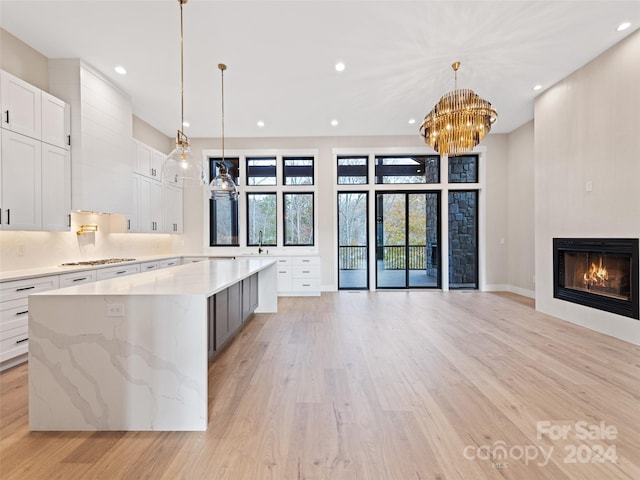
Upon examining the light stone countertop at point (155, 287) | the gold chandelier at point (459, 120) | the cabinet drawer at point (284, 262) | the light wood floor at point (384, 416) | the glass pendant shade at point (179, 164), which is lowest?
the light wood floor at point (384, 416)

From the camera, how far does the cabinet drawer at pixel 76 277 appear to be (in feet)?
9.95

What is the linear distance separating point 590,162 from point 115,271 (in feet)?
21.5

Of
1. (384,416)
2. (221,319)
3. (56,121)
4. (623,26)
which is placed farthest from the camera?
(56,121)

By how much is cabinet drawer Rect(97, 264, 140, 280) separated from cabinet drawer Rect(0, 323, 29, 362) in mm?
1004

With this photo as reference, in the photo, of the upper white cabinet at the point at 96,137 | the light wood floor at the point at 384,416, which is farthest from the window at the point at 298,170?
the light wood floor at the point at 384,416

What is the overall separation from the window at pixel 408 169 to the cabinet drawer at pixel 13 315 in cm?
582

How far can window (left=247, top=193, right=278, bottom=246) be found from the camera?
620cm

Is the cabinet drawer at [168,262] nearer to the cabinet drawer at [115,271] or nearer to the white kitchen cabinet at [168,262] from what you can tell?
the white kitchen cabinet at [168,262]

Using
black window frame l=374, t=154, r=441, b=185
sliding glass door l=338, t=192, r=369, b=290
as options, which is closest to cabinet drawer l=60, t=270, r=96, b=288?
sliding glass door l=338, t=192, r=369, b=290

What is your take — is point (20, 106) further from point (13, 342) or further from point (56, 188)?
point (13, 342)

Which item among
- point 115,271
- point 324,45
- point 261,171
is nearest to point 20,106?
point 115,271

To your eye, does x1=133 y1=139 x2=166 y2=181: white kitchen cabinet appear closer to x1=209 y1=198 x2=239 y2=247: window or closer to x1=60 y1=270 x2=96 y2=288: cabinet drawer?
x1=209 y1=198 x2=239 y2=247: window

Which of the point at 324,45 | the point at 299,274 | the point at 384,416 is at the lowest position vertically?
the point at 384,416

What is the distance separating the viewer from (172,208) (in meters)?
5.71
